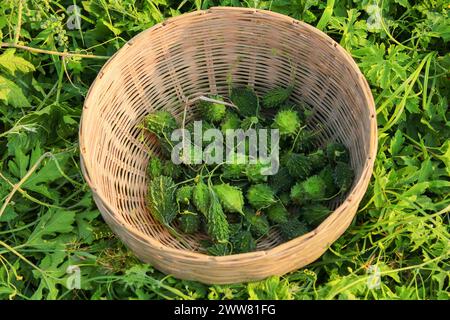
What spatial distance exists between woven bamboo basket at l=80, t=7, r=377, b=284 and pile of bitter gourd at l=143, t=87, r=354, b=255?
2.9 inches

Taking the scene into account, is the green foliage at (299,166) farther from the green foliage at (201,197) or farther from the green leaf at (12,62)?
the green leaf at (12,62)

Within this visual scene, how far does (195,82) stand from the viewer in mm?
2961

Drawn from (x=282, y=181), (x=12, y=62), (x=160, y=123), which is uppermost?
(x=12, y=62)

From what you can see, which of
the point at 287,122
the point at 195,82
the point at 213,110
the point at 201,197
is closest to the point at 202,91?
the point at 195,82

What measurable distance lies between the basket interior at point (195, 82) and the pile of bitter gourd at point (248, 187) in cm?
7

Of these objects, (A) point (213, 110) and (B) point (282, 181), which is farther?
(A) point (213, 110)

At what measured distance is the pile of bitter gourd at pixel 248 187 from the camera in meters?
2.56

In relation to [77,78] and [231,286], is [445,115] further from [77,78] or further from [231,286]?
[77,78]

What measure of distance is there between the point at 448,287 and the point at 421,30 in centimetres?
119

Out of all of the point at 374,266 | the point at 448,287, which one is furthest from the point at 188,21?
the point at 448,287

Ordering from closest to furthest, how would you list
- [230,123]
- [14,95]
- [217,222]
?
[217,222], [230,123], [14,95]

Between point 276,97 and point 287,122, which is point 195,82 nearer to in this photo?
point 276,97

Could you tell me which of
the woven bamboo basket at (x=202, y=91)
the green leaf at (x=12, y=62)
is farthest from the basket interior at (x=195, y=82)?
the green leaf at (x=12, y=62)

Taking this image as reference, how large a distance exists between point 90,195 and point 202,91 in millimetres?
709
